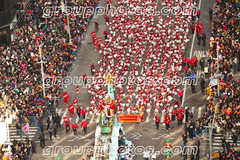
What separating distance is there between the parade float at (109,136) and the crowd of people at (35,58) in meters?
10.1

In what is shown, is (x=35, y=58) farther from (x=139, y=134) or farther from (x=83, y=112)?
(x=139, y=134)

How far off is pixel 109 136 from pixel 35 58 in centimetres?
2249

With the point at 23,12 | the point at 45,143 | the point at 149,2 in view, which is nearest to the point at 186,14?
the point at 149,2

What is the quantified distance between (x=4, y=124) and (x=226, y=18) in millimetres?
32428

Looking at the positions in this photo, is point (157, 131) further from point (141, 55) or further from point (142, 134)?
point (141, 55)

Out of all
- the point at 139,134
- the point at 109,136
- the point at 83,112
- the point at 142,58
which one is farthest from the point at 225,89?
the point at 142,58

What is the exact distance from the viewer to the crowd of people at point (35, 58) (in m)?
90.5

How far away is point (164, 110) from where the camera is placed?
3497 inches

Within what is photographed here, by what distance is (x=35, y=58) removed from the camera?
320 ft

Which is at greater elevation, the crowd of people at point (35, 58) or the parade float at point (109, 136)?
the crowd of people at point (35, 58)

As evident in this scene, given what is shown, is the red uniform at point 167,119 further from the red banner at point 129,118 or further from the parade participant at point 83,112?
the parade participant at point 83,112

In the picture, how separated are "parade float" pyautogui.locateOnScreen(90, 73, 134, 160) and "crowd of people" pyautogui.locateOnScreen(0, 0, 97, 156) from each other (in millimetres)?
10076

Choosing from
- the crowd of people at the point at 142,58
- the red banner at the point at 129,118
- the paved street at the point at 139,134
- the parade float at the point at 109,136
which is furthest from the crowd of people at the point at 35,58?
the parade float at the point at 109,136

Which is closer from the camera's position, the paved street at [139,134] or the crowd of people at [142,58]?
the paved street at [139,134]
